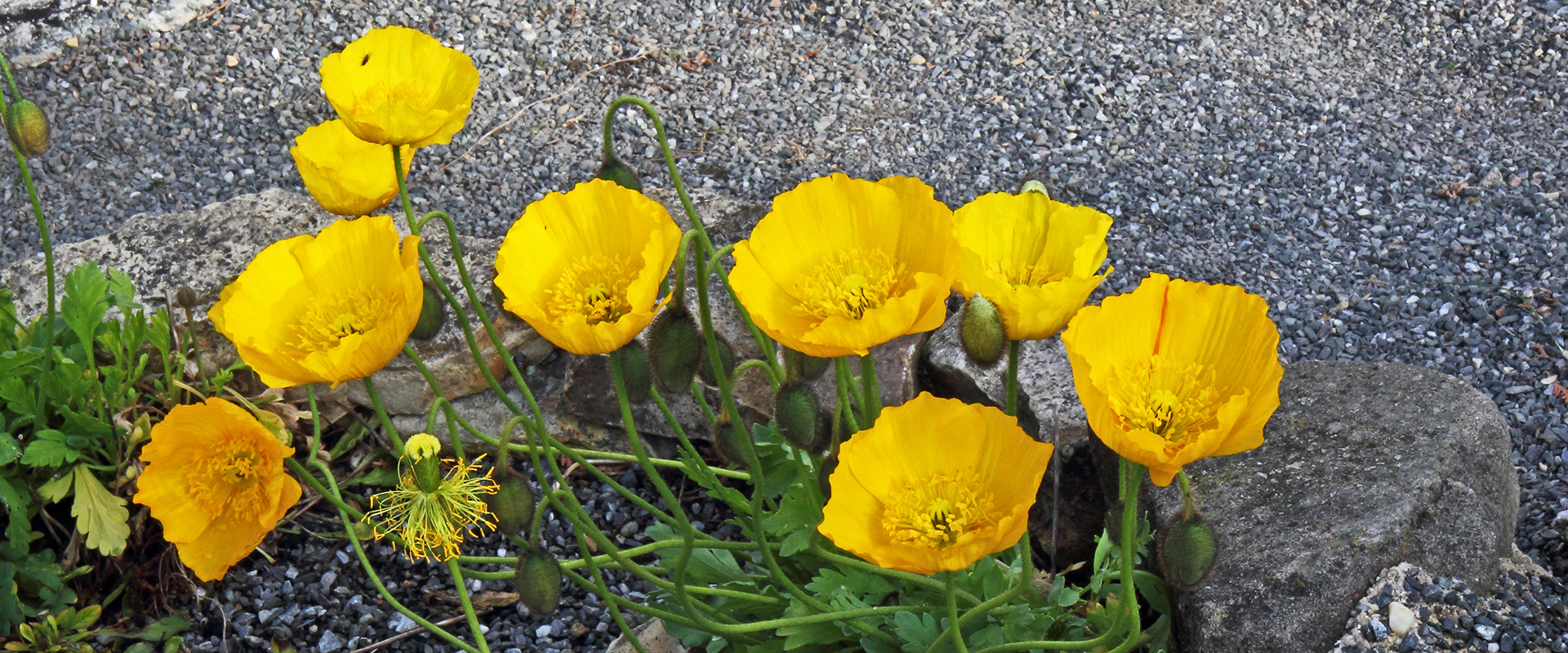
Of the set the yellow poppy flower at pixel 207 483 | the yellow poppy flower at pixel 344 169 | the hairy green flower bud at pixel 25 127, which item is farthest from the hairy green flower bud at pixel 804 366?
the hairy green flower bud at pixel 25 127

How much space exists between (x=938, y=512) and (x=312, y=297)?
0.93m

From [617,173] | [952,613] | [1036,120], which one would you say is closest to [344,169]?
[617,173]

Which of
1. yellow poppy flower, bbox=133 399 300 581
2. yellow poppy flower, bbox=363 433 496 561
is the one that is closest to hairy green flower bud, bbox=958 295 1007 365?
yellow poppy flower, bbox=363 433 496 561

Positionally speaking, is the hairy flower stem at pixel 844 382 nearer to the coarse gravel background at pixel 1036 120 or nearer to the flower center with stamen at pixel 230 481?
the flower center with stamen at pixel 230 481

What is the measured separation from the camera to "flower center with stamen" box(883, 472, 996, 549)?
4.99 feet

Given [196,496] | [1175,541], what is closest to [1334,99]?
[1175,541]

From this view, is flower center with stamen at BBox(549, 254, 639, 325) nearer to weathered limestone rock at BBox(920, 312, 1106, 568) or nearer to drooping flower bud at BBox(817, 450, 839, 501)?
drooping flower bud at BBox(817, 450, 839, 501)

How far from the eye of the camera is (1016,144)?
12.9 feet

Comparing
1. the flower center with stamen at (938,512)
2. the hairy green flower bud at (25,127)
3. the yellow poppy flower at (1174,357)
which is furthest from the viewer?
the hairy green flower bud at (25,127)

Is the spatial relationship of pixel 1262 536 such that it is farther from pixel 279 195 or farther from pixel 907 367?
pixel 279 195

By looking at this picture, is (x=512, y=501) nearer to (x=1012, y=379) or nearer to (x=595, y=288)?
(x=595, y=288)

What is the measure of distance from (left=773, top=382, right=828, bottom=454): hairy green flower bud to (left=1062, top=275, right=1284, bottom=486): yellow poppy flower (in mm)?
345

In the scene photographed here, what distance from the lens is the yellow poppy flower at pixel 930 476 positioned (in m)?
1.48

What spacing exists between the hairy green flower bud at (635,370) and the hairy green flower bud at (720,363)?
7 cm
